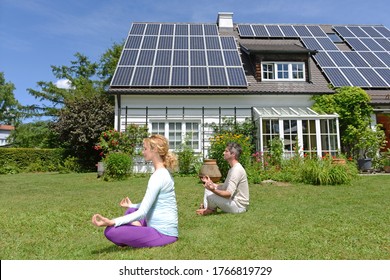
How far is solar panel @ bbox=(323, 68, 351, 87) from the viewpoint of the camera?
1539cm

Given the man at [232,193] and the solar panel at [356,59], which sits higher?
the solar panel at [356,59]

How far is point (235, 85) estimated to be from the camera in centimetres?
1447

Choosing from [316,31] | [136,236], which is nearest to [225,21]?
[316,31]

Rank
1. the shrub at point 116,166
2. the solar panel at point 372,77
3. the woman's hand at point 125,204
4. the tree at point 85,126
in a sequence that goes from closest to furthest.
Result: the woman's hand at point 125,204
the shrub at point 116,166
the solar panel at point 372,77
the tree at point 85,126

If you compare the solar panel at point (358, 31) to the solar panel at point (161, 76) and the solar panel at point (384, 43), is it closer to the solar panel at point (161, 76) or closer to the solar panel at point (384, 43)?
the solar panel at point (384, 43)

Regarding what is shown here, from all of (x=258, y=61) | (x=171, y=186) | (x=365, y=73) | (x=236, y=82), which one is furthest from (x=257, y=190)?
(x=365, y=73)

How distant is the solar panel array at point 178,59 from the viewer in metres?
14.7

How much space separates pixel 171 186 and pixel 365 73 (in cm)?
Answer: 1671

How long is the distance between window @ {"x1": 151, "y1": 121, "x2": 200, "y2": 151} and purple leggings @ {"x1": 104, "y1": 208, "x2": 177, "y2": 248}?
36.6ft

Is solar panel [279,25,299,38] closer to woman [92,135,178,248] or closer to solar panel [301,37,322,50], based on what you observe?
solar panel [301,37,322,50]

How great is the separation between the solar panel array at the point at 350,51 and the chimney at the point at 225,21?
0.76 m

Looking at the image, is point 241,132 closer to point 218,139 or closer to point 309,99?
point 218,139

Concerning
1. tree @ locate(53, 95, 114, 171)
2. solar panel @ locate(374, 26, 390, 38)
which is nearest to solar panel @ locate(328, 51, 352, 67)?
solar panel @ locate(374, 26, 390, 38)

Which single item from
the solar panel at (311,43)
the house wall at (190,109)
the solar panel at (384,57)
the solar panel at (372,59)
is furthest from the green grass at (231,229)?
the solar panel at (311,43)
